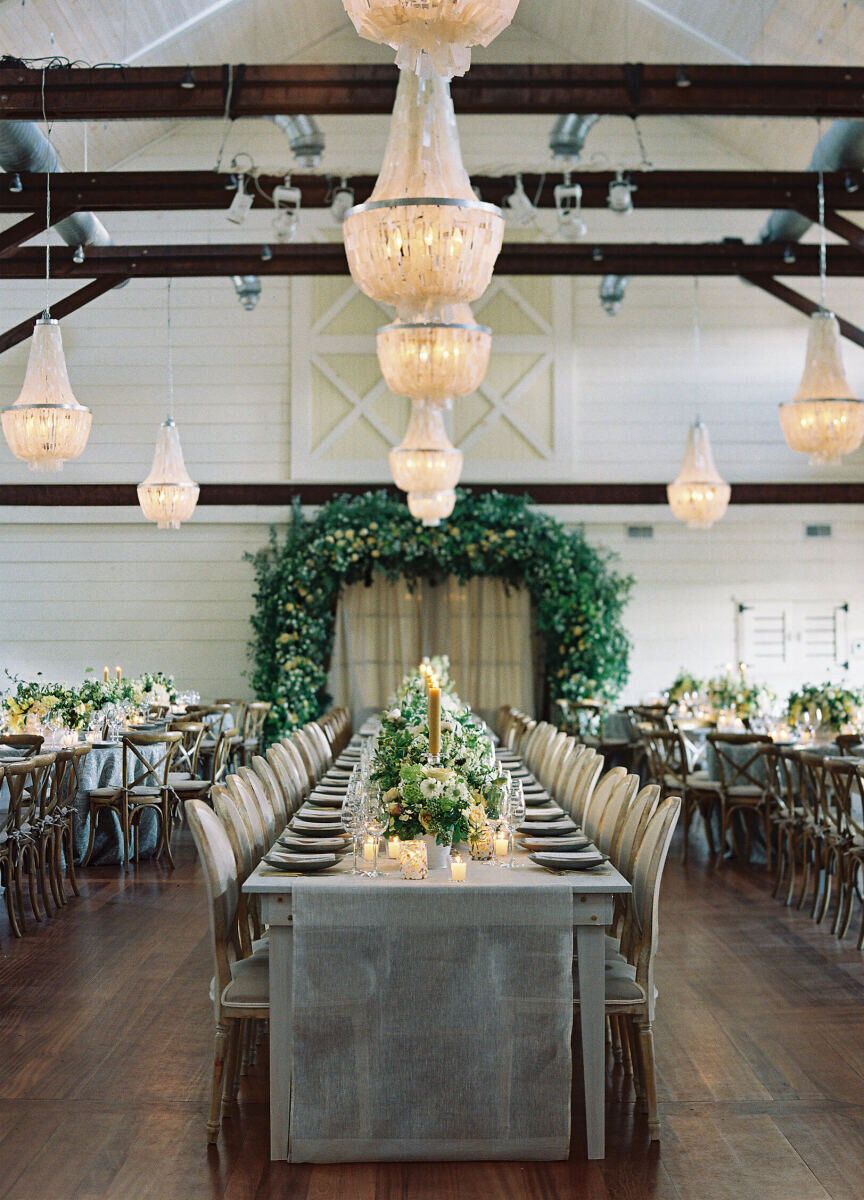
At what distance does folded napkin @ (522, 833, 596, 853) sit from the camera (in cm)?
471

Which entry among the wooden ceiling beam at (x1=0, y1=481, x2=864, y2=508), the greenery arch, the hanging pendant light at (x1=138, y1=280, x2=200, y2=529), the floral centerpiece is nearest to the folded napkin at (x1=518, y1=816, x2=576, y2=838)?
the floral centerpiece

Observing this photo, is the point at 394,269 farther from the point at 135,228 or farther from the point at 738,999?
the point at 135,228

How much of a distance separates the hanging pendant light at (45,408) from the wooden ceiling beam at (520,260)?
151 inches

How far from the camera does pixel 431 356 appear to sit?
20.2ft

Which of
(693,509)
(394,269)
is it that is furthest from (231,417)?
(394,269)

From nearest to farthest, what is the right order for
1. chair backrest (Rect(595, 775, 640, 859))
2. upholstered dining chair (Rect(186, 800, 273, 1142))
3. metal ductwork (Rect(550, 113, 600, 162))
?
upholstered dining chair (Rect(186, 800, 273, 1142)), chair backrest (Rect(595, 775, 640, 859)), metal ductwork (Rect(550, 113, 600, 162))

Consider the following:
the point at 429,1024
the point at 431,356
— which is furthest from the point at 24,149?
the point at 429,1024

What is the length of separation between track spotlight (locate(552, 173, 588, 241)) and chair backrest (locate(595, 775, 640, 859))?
6015 millimetres

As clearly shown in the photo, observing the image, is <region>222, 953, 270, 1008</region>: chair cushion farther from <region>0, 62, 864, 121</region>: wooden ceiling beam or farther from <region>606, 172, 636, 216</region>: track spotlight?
<region>606, 172, 636, 216</region>: track spotlight

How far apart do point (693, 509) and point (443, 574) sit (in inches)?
135

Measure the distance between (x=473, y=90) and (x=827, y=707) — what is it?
4.98m

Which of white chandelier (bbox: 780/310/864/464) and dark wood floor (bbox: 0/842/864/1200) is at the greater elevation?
white chandelier (bbox: 780/310/864/464)

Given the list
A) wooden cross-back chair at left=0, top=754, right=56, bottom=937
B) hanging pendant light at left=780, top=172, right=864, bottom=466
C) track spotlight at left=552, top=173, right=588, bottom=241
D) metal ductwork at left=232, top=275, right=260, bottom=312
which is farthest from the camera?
metal ductwork at left=232, top=275, right=260, bottom=312

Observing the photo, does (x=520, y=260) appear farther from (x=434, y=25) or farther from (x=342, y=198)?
(x=434, y=25)
